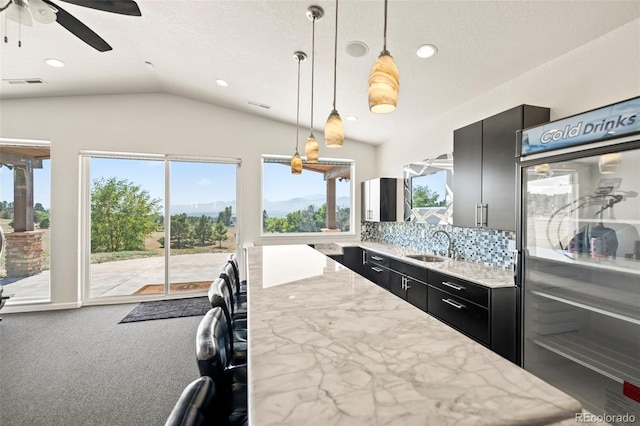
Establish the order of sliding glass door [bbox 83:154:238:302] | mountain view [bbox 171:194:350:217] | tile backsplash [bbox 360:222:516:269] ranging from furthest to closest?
mountain view [bbox 171:194:350:217]
sliding glass door [bbox 83:154:238:302]
tile backsplash [bbox 360:222:516:269]

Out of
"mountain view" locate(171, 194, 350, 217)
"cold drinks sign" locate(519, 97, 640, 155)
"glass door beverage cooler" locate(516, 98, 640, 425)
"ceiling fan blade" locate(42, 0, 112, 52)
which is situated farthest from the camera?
"mountain view" locate(171, 194, 350, 217)

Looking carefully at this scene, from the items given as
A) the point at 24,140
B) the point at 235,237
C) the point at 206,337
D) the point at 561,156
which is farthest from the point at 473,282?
the point at 24,140

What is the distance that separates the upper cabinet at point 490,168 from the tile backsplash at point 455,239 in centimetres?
43

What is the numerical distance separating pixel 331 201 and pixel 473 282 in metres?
3.26

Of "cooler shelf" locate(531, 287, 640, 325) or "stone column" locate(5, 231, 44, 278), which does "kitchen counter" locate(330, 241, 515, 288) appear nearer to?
"cooler shelf" locate(531, 287, 640, 325)

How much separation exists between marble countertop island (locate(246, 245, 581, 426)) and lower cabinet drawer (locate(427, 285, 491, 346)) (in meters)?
1.39

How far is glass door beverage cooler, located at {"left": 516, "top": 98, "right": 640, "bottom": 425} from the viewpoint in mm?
1508

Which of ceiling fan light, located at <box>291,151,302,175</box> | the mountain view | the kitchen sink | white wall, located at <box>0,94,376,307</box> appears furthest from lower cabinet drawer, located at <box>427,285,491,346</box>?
white wall, located at <box>0,94,376,307</box>

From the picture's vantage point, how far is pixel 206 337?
115cm

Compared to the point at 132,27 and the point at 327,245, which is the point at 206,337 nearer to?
the point at 132,27

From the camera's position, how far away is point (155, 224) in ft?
15.1

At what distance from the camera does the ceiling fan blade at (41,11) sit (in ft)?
6.01

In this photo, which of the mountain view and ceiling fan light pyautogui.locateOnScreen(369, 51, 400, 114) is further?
the mountain view

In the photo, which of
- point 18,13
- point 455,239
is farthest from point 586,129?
point 18,13
